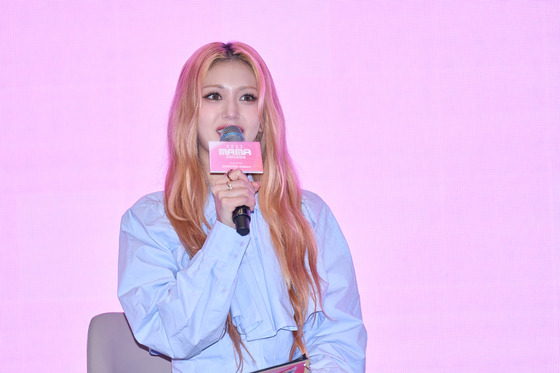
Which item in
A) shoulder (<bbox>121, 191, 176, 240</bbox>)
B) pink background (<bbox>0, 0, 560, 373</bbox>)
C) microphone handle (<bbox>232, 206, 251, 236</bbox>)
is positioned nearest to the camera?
microphone handle (<bbox>232, 206, 251, 236</bbox>)

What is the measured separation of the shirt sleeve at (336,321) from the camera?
1611 mm

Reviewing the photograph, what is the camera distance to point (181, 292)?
1.42 meters

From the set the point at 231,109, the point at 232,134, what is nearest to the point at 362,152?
the point at 231,109

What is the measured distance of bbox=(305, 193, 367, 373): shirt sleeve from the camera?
1.61 meters

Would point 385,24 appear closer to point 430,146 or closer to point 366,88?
point 366,88

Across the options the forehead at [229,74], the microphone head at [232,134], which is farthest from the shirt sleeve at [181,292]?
the forehead at [229,74]

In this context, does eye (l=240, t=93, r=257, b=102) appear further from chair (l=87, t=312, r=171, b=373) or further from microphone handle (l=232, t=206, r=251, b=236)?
chair (l=87, t=312, r=171, b=373)

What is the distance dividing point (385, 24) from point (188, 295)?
1.24 m

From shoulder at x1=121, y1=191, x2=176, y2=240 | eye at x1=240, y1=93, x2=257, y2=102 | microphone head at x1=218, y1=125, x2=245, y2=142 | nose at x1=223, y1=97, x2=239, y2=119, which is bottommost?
shoulder at x1=121, y1=191, x2=176, y2=240

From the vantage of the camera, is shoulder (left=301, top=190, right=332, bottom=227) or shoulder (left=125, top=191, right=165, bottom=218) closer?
shoulder (left=125, top=191, right=165, bottom=218)

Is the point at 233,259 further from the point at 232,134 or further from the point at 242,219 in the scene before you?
the point at 232,134

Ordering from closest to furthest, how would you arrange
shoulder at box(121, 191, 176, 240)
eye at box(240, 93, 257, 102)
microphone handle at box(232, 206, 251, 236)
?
microphone handle at box(232, 206, 251, 236)
shoulder at box(121, 191, 176, 240)
eye at box(240, 93, 257, 102)

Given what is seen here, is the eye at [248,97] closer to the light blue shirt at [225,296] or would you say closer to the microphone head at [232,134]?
the microphone head at [232,134]

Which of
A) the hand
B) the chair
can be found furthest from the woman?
the chair
